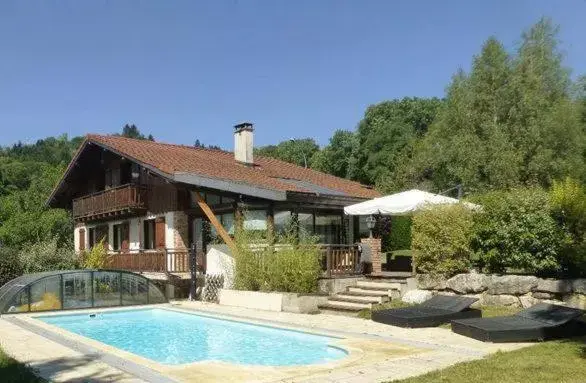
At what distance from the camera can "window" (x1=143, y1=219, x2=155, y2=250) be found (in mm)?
23688

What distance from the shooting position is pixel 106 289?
17859 mm

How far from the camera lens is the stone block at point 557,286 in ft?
40.3

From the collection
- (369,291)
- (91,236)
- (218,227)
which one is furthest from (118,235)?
(369,291)

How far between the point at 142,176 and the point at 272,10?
11500 mm

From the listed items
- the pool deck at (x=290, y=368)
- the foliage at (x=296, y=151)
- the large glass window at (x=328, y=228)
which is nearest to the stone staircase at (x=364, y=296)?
the pool deck at (x=290, y=368)

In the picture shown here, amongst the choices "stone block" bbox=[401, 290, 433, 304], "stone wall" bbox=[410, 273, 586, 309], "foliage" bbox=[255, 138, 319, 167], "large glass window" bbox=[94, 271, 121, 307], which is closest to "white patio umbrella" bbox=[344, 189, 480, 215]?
"stone wall" bbox=[410, 273, 586, 309]

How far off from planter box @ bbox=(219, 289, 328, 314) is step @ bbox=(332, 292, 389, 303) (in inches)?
17.6

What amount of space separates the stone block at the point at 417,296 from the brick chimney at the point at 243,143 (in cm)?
1213

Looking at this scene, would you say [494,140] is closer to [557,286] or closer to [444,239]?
[444,239]

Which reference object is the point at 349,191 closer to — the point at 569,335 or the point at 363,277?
the point at 363,277

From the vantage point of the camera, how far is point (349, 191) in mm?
24141

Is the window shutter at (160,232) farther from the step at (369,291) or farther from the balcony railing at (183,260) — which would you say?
the step at (369,291)

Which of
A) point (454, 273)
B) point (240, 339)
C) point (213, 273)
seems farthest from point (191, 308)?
point (454, 273)

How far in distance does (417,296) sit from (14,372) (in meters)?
9.58
